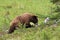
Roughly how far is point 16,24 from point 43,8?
6225 mm

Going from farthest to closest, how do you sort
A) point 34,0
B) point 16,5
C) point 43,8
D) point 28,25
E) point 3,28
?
point 34,0 → point 16,5 → point 43,8 → point 3,28 → point 28,25

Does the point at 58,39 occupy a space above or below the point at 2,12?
above

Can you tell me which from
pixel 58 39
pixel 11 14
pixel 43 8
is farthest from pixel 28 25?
pixel 43 8

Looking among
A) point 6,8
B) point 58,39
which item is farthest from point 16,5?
point 58,39

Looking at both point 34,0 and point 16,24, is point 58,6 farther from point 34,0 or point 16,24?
point 34,0

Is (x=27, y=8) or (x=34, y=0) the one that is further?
(x=34, y=0)

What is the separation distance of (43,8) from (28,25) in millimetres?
6352

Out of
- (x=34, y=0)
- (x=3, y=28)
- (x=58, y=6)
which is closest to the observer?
(x=58, y=6)

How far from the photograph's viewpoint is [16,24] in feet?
30.5

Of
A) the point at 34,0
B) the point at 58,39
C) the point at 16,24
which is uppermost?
the point at 58,39

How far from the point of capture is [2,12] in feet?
49.1

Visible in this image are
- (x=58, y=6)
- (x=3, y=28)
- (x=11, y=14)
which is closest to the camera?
(x=58, y=6)

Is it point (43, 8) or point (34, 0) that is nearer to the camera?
point (43, 8)

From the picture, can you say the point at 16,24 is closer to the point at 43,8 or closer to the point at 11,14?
the point at 11,14
